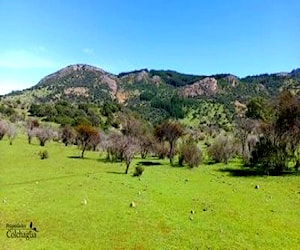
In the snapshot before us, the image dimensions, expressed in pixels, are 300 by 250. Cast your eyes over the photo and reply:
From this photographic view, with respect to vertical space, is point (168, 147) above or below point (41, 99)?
below

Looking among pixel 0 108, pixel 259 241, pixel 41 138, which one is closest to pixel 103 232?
pixel 259 241

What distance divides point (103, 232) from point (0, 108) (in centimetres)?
11555

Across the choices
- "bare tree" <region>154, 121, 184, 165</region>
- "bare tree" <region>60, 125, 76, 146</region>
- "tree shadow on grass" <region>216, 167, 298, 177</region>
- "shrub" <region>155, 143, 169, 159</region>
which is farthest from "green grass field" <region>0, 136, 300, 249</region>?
"bare tree" <region>60, 125, 76, 146</region>

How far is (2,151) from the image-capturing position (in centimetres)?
6019

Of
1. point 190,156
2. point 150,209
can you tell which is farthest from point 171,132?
point 150,209

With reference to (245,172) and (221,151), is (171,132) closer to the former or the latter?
(221,151)

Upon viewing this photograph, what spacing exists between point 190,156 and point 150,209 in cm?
2637

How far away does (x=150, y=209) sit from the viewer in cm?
2645

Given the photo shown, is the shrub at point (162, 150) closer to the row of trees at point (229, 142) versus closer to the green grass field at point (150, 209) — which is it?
the row of trees at point (229, 142)

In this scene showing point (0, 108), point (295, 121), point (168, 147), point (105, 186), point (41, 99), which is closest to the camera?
point (105, 186)

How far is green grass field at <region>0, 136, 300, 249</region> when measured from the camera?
20484 mm

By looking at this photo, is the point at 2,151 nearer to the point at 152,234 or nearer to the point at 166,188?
the point at 166,188

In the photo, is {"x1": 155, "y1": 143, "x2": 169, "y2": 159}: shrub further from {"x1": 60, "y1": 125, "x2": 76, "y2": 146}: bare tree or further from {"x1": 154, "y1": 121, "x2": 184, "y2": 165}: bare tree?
{"x1": 60, "y1": 125, "x2": 76, "y2": 146}: bare tree

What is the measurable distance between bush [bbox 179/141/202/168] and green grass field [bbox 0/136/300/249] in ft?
23.4
